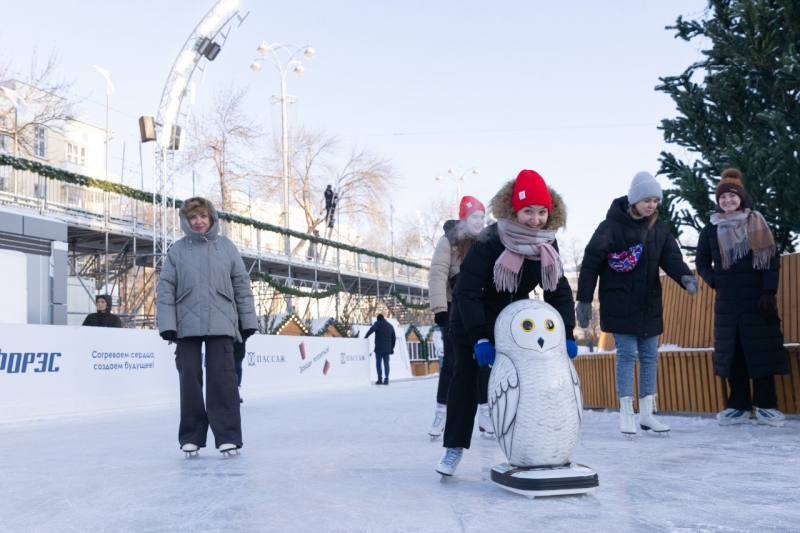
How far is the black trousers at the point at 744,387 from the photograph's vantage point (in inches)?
221

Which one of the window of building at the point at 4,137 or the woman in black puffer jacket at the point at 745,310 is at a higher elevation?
the window of building at the point at 4,137

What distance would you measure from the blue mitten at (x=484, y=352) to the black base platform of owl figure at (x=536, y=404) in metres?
0.04

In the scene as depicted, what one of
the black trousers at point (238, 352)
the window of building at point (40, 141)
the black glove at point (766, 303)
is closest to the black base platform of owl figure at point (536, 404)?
the black trousers at point (238, 352)

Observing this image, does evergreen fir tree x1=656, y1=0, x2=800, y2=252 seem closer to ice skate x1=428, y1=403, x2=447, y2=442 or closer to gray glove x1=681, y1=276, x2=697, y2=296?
gray glove x1=681, y1=276, x2=697, y2=296

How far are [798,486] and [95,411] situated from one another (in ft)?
27.5

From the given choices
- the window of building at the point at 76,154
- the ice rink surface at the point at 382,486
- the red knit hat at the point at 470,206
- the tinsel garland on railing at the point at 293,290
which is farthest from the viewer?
the window of building at the point at 76,154

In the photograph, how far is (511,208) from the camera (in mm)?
3604

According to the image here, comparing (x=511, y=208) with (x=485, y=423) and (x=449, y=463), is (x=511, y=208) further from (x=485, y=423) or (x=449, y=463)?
(x=485, y=423)

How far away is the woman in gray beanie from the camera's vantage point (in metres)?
5.17

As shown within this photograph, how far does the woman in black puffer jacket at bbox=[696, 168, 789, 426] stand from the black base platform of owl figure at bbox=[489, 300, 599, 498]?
109 inches

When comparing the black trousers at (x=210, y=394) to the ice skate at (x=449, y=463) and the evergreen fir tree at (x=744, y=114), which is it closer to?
the ice skate at (x=449, y=463)

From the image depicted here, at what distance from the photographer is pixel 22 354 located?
346 inches

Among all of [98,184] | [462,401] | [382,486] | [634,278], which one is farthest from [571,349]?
[98,184]

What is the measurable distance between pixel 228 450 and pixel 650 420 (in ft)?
8.59
